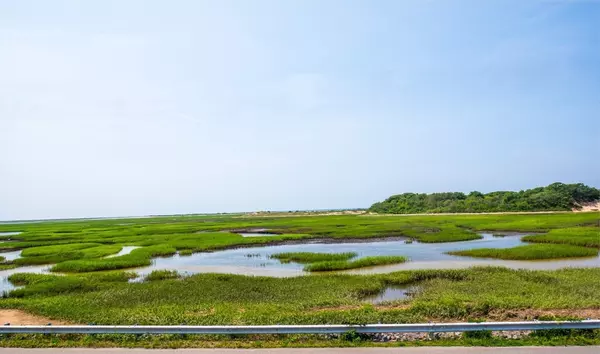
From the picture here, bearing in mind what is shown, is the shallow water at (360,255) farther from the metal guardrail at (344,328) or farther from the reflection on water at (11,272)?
the metal guardrail at (344,328)

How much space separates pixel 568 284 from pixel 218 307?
50.6 feet

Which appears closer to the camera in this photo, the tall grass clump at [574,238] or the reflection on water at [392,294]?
the reflection on water at [392,294]

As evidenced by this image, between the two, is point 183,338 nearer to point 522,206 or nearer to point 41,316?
point 41,316

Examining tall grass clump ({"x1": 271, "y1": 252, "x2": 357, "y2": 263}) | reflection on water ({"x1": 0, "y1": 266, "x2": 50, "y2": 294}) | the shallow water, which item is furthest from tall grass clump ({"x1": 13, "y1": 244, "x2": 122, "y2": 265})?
tall grass clump ({"x1": 271, "y1": 252, "x2": 357, "y2": 263})

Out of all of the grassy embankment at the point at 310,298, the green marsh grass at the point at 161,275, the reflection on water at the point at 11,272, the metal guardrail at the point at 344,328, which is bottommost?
the reflection on water at the point at 11,272

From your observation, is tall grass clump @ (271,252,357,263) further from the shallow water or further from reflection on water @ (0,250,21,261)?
reflection on water @ (0,250,21,261)

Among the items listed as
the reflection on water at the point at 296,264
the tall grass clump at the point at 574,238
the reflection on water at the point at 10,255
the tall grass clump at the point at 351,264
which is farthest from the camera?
the reflection on water at the point at 10,255

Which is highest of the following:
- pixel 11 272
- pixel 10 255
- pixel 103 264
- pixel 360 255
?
pixel 103 264

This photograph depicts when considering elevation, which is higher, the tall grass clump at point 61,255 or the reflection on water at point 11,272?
the tall grass clump at point 61,255

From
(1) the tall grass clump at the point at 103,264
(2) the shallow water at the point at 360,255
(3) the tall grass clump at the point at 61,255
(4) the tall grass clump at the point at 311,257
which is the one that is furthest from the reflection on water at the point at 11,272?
(4) the tall grass clump at the point at 311,257

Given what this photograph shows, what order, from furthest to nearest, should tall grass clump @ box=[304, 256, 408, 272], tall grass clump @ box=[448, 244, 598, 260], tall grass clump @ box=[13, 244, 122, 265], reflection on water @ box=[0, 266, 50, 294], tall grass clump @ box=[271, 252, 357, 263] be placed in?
tall grass clump @ box=[13, 244, 122, 265] < tall grass clump @ box=[271, 252, 357, 263] < tall grass clump @ box=[448, 244, 598, 260] < tall grass clump @ box=[304, 256, 408, 272] < reflection on water @ box=[0, 266, 50, 294]

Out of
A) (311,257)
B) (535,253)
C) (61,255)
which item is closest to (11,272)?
(61,255)

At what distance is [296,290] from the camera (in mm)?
18109

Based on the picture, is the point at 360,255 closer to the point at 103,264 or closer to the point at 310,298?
the point at 310,298
